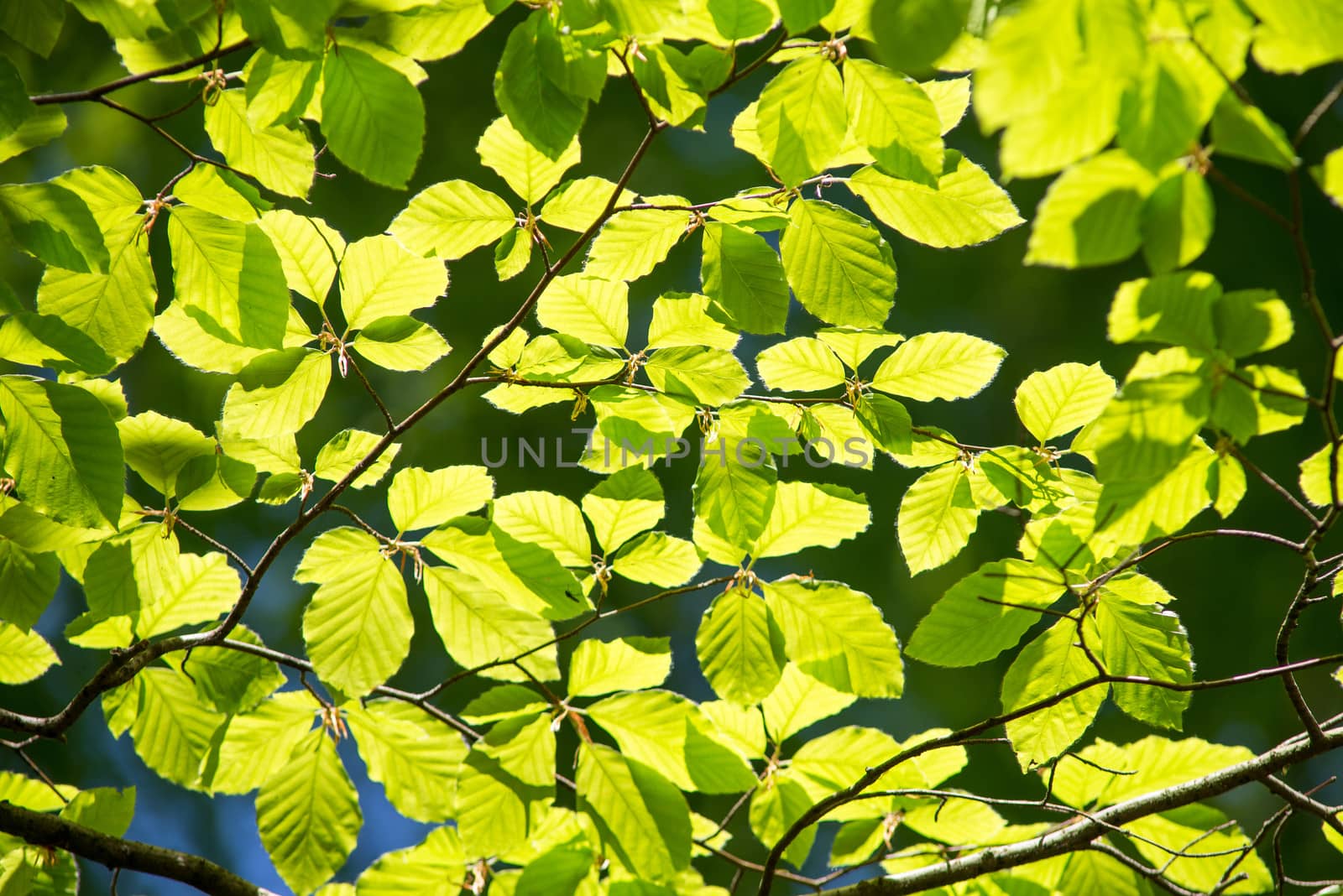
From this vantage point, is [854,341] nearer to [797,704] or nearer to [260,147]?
[797,704]

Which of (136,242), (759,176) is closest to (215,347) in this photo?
(136,242)

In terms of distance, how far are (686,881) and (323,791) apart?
38 centimetres

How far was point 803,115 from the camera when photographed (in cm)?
66

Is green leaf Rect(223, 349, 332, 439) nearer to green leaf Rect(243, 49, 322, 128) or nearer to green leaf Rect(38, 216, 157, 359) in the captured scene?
green leaf Rect(38, 216, 157, 359)

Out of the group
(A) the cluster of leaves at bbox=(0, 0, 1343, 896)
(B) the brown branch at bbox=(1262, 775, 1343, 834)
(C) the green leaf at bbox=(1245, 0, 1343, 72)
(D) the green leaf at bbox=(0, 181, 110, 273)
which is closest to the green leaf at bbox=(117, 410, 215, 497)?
(A) the cluster of leaves at bbox=(0, 0, 1343, 896)

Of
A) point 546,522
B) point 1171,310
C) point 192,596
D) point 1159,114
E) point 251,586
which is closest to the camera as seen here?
point 1159,114

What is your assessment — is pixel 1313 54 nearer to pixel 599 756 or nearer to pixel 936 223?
pixel 936 223

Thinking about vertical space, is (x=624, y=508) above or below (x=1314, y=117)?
below

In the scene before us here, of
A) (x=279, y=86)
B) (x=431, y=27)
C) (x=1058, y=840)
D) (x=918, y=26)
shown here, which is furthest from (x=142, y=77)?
(x=1058, y=840)

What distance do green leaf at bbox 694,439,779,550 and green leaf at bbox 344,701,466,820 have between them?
0.38m

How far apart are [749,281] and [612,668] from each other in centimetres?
42

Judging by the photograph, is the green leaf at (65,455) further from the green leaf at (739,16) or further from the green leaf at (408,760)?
the green leaf at (739,16)

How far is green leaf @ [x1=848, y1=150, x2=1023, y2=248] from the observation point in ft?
2.42

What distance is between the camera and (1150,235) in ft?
1.50
